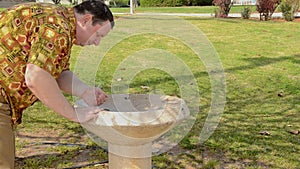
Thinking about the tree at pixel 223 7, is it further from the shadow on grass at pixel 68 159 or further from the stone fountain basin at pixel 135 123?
the stone fountain basin at pixel 135 123

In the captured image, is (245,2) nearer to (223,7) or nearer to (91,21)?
(223,7)

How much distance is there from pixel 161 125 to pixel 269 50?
7.01 metres

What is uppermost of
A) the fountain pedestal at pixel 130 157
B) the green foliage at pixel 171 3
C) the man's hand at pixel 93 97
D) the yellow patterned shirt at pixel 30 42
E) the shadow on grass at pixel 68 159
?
the yellow patterned shirt at pixel 30 42

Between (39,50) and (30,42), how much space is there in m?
0.14

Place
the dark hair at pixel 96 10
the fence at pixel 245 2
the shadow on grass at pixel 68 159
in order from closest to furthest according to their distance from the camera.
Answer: the dark hair at pixel 96 10
the shadow on grass at pixel 68 159
the fence at pixel 245 2

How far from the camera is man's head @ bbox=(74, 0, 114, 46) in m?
1.97

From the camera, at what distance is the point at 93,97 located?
7.95 ft

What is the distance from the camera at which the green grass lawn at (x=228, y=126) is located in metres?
3.30

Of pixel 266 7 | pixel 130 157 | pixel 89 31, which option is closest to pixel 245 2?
pixel 266 7

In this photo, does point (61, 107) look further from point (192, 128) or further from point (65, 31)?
point (192, 128)

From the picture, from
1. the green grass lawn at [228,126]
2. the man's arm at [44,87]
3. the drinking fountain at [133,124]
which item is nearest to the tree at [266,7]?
the green grass lawn at [228,126]

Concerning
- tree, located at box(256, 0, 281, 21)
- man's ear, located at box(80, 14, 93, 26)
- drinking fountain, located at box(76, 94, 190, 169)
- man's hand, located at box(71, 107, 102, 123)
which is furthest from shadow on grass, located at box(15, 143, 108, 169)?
tree, located at box(256, 0, 281, 21)

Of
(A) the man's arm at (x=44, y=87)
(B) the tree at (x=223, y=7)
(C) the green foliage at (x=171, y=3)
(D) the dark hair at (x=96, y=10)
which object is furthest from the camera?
(C) the green foliage at (x=171, y=3)

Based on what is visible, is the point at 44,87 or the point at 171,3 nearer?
the point at 44,87
